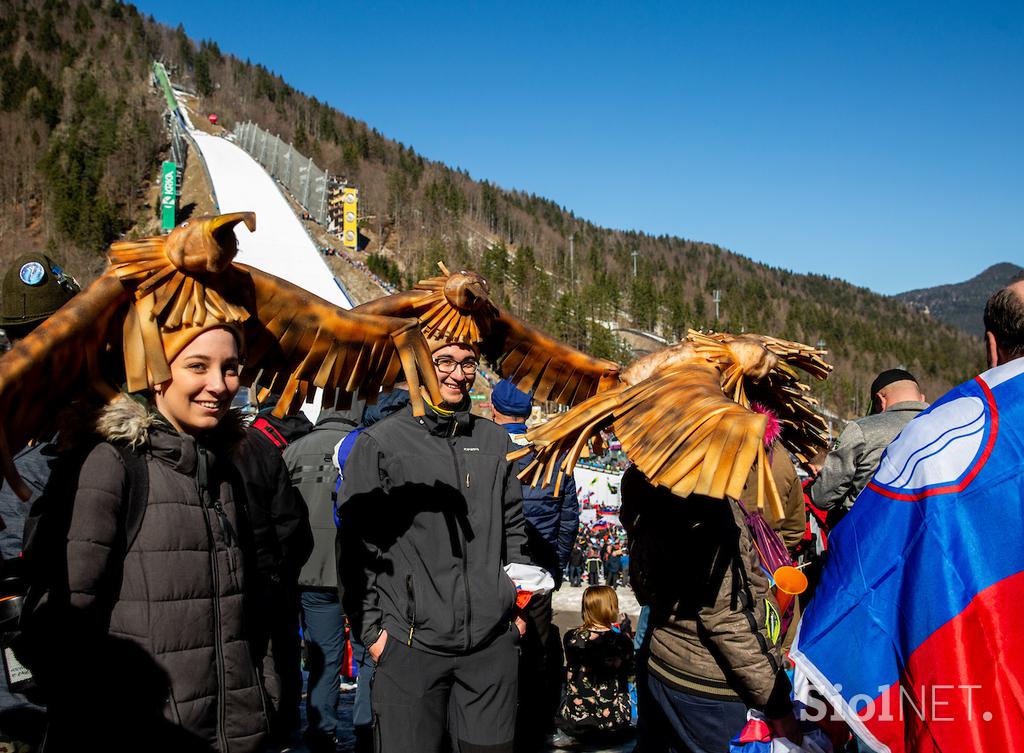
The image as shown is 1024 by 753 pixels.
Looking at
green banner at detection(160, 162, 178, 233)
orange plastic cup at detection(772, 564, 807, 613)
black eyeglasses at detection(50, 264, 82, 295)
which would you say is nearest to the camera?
black eyeglasses at detection(50, 264, 82, 295)

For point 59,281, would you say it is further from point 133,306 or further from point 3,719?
point 3,719

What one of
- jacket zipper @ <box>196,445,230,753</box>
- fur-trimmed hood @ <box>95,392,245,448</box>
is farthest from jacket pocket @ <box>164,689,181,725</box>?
fur-trimmed hood @ <box>95,392,245,448</box>

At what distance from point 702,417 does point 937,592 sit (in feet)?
2.18

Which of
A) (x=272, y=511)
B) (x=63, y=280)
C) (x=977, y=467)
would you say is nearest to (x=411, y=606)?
(x=272, y=511)

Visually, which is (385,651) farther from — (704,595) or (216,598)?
Result: (704,595)

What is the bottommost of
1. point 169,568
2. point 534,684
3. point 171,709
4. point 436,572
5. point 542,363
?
point 534,684

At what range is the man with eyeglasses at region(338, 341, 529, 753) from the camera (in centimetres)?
282

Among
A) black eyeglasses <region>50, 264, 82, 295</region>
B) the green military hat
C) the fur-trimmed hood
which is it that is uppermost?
black eyeglasses <region>50, 264, 82, 295</region>

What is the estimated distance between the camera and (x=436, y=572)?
292 cm

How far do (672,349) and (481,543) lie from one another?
122cm

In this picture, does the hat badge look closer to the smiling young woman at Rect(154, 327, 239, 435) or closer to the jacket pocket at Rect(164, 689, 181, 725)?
the smiling young woman at Rect(154, 327, 239, 435)

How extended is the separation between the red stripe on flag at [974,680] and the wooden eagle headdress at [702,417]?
1.69ft

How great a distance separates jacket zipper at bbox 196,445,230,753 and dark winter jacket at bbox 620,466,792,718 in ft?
4.84

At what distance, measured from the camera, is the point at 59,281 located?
236cm
